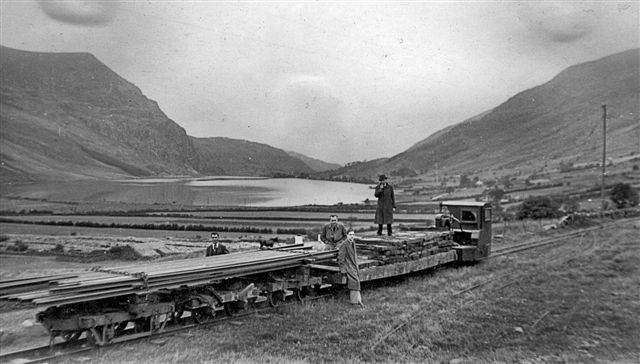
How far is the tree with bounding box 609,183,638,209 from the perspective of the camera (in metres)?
54.0

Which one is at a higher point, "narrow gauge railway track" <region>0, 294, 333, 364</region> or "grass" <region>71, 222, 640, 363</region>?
Result: "narrow gauge railway track" <region>0, 294, 333, 364</region>

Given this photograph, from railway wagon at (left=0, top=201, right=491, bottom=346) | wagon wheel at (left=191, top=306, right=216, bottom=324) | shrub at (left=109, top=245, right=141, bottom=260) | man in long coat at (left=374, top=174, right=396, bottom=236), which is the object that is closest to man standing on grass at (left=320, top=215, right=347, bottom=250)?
railway wagon at (left=0, top=201, right=491, bottom=346)

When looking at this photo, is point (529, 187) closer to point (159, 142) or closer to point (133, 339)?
point (133, 339)

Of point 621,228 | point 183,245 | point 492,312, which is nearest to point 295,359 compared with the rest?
point 492,312

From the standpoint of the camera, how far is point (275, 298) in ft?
39.7

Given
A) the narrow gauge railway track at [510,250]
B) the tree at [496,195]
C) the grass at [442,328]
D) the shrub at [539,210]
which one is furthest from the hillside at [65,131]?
the grass at [442,328]

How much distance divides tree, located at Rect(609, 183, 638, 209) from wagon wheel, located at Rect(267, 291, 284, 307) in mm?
52057

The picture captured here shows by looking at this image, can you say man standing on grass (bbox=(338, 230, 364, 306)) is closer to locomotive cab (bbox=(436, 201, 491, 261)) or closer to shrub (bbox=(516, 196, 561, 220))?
locomotive cab (bbox=(436, 201, 491, 261))

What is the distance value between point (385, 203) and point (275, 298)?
18.3 ft

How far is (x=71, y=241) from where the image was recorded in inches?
1287

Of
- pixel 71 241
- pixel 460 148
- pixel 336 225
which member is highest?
pixel 460 148

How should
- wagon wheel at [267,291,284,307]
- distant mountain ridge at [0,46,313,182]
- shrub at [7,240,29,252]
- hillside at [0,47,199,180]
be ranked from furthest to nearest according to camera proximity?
hillside at [0,47,199,180] → distant mountain ridge at [0,46,313,182] → shrub at [7,240,29,252] → wagon wheel at [267,291,284,307]

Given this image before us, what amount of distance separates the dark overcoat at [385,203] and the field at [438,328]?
207 cm

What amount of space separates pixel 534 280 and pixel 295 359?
10576 millimetres
